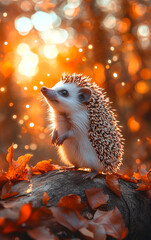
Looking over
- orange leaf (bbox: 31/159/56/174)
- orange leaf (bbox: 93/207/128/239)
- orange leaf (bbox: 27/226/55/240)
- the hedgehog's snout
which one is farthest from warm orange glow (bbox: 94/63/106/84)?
orange leaf (bbox: 27/226/55/240)

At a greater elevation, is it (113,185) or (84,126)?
(84,126)

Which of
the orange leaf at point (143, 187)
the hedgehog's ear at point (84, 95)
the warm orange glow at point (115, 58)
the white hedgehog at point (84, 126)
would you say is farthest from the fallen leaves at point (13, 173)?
the warm orange glow at point (115, 58)

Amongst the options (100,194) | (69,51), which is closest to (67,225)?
(100,194)

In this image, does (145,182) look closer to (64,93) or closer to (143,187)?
(143,187)

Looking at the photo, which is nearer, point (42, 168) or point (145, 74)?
point (42, 168)

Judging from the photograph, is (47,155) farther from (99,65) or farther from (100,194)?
(100,194)

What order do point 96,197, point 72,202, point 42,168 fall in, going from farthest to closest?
point 42,168 → point 96,197 → point 72,202

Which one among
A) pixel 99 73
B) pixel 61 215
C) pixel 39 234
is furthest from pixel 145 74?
pixel 39 234

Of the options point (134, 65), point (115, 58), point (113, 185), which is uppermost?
point (115, 58)
